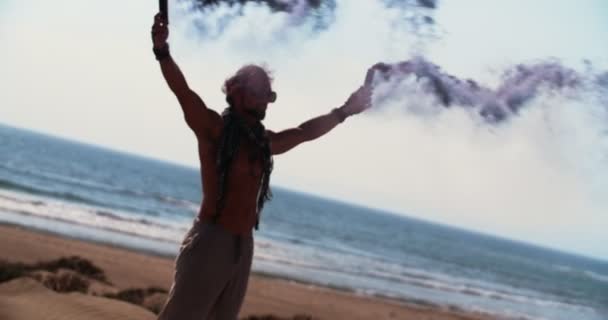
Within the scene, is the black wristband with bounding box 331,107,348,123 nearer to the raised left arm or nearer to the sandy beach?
the raised left arm

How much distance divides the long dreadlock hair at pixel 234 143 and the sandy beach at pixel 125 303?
3767 mm

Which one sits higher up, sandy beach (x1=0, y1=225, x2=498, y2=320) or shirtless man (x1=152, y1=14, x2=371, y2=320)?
shirtless man (x1=152, y1=14, x2=371, y2=320)

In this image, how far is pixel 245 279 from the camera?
409 centimetres

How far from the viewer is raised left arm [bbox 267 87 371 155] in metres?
4.23

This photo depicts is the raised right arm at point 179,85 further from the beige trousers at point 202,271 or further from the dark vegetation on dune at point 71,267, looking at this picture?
the dark vegetation on dune at point 71,267

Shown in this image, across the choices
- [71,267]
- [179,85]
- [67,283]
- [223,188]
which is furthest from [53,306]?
[179,85]

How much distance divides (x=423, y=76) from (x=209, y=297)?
2667 mm

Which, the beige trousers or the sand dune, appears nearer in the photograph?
the beige trousers

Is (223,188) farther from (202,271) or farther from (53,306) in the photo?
(53,306)

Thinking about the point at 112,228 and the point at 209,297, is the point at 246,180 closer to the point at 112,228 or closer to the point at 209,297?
the point at 209,297

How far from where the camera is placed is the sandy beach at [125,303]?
7.56 meters

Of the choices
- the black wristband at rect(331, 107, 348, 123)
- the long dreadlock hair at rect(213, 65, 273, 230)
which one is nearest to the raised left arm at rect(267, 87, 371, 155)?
the black wristband at rect(331, 107, 348, 123)

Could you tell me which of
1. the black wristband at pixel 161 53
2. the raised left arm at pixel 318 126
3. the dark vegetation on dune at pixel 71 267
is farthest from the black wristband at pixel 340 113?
the dark vegetation on dune at pixel 71 267

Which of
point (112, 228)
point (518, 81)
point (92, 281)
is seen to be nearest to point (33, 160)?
point (112, 228)
